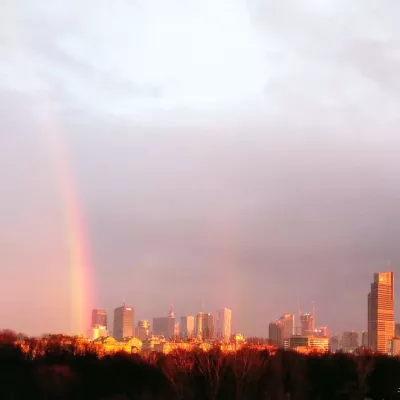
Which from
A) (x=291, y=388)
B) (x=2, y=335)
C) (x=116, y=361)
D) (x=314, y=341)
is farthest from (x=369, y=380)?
(x=314, y=341)

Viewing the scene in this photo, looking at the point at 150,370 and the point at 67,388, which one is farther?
the point at 150,370

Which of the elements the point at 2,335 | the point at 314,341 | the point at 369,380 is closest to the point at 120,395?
the point at 369,380

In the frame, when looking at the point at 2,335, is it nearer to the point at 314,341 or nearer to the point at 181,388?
the point at 181,388

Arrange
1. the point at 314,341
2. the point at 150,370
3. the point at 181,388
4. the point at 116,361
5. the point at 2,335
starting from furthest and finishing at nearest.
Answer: the point at 314,341 → the point at 2,335 → the point at 116,361 → the point at 150,370 → the point at 181,388

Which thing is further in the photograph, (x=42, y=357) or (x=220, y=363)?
(x=42, y=357)

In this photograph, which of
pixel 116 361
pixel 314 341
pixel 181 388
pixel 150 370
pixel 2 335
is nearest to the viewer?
pixel 181 388

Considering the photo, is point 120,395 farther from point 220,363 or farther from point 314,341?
point 314,341
